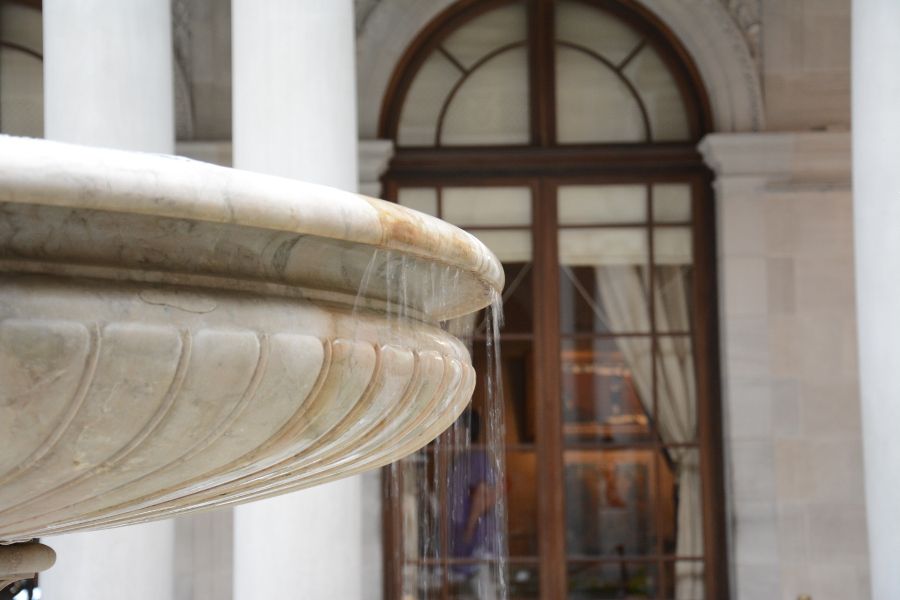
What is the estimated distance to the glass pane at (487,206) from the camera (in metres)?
14.2

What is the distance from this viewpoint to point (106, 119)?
32.0ft

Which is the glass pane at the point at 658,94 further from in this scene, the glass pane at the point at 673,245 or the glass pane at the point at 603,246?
the glass pane at the point at 603,246

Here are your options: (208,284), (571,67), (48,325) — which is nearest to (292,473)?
(208,284)

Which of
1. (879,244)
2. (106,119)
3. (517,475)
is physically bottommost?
(517,475)

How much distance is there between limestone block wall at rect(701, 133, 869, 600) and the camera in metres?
13.5

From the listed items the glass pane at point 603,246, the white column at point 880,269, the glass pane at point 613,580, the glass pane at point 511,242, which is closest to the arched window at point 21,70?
the glass pane at point 511,242

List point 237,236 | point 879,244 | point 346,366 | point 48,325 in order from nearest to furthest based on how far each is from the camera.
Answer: point 48,325 → point 237,236 → point 346,366 → point 879,244

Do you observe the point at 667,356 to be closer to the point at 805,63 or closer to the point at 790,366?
the point at 790,366

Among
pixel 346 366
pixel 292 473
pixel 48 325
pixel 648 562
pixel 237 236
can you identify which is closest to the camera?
pixel 48 325

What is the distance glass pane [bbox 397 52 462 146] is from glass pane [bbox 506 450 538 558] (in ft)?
11.3

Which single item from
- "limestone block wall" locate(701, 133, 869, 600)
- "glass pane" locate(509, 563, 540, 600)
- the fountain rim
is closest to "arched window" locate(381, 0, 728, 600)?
"glass pane" locate(509, 563, 540, 600)

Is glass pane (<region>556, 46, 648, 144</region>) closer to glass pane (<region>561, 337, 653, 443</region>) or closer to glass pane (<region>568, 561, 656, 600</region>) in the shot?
glass pane (<region>561, 337, 653, 443</region>)

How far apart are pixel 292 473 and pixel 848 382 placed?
10.9 meters

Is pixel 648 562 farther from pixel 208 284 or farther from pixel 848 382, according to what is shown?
pixel 208 284
